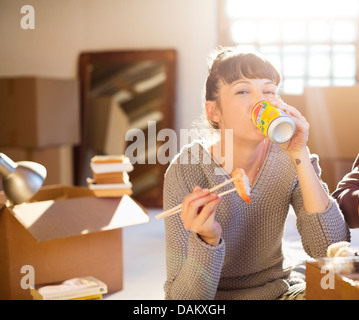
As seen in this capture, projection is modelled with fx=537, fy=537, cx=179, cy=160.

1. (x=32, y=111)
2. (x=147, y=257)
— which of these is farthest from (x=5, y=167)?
(x=32, y=111)

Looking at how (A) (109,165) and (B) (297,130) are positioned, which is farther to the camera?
(A) (109,165)

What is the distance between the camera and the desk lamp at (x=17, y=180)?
73 centimetres

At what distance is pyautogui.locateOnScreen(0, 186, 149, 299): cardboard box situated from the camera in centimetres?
191

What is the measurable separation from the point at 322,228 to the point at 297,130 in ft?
0.71

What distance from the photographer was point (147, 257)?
279 centimetres

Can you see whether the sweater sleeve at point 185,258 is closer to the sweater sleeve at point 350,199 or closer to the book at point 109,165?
Result: the sweater sleeve at point 350,199

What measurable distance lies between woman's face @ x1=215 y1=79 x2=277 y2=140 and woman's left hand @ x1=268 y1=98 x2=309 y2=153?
0.07 m

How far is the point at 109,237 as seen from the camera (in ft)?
7.37

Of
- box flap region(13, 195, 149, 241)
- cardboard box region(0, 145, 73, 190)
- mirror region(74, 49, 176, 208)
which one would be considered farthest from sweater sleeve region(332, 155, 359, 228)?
mirror region(74, 49, 176, 208)

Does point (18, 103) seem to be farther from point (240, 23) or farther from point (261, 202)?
point (261, 202)

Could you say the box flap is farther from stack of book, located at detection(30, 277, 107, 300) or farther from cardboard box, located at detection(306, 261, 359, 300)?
cardboard box, located at detection(306, 261, 359, 300)

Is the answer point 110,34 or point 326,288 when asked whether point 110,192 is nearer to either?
point 326,288
